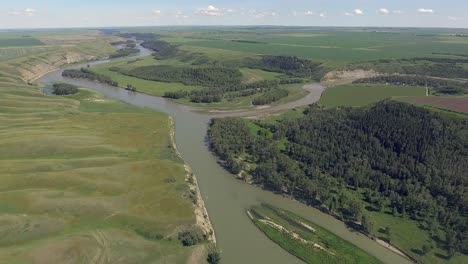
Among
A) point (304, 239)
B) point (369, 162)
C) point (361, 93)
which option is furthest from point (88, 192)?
point (361, 93)

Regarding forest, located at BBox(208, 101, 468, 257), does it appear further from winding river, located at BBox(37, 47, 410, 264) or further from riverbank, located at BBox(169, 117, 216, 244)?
riverbank, located at BBox(169, 117, 216, 244)

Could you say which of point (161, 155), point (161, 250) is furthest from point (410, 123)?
point (161, 250)

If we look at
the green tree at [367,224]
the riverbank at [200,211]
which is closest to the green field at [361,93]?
the riverbank at [200,211]

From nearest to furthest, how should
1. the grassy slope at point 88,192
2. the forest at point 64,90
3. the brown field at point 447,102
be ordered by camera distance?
the grassy slope at point 88,192
the brown field at point 447,102
the forest at point 64,90

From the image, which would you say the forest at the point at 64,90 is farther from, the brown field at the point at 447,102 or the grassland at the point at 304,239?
the brown field at the point at 447,102

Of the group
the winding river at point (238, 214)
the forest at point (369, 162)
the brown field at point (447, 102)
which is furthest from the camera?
the brown field at point (447, 102)

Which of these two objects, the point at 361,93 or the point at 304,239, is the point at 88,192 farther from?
the point at 361,93

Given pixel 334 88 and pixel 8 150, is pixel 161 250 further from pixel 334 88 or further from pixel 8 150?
pixel 334 88

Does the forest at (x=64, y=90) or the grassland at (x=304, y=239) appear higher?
the forest at (x=64, y=90)
